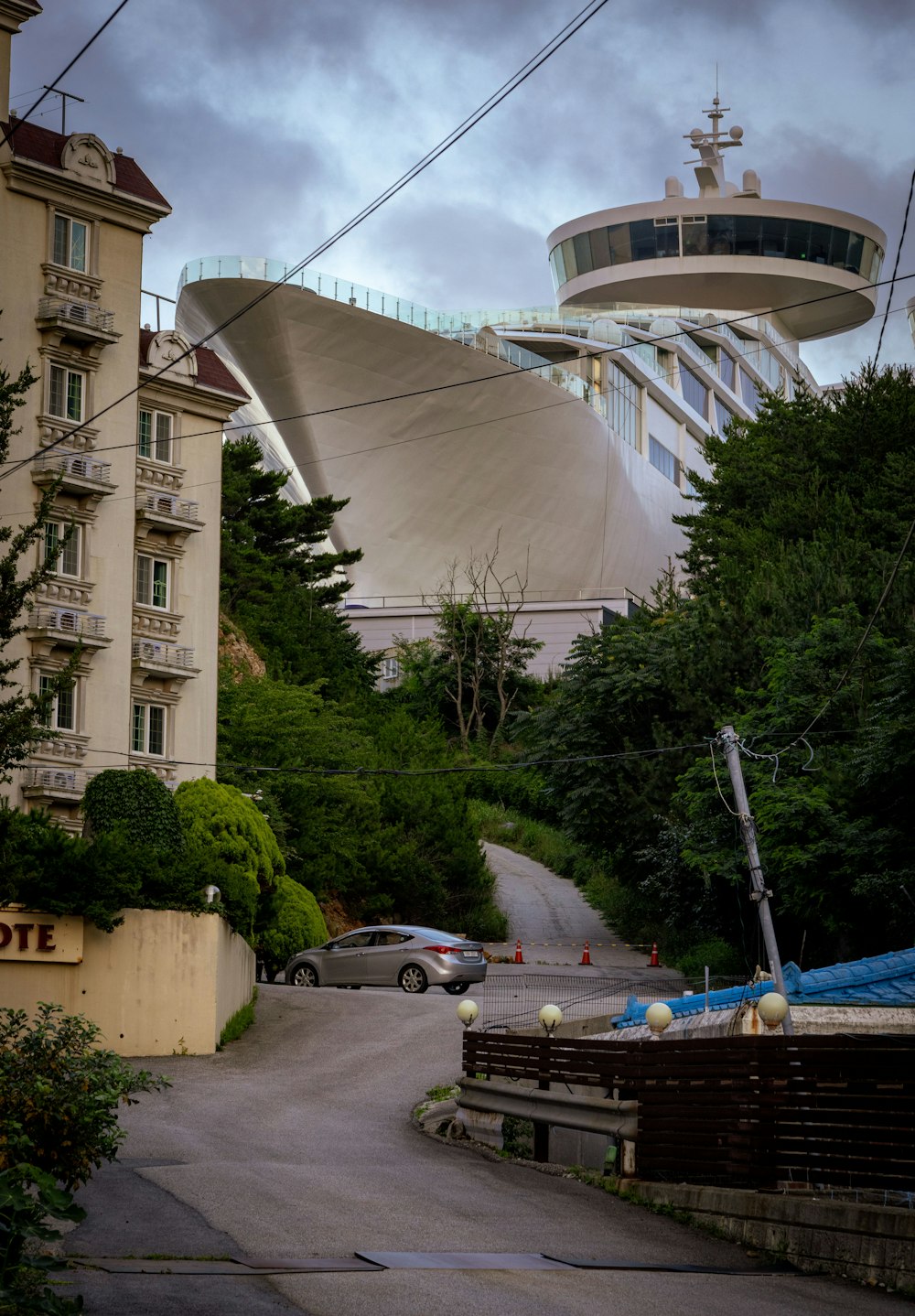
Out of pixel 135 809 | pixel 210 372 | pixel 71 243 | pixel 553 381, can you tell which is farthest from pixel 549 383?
pixel 135 809

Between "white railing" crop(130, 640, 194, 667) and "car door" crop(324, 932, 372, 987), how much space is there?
671 centimetres

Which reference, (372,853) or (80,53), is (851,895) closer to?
(372,853)

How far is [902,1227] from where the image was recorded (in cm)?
1005

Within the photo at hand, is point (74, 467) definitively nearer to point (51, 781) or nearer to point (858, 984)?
point (51, 781)

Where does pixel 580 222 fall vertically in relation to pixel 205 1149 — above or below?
above

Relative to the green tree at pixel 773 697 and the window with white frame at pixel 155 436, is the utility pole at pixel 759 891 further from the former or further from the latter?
the window with white frame at pixel 155 436

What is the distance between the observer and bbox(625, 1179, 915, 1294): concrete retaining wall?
10.0 metres

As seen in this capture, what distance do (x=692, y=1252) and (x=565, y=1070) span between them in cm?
392

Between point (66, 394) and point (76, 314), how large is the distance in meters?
1.46

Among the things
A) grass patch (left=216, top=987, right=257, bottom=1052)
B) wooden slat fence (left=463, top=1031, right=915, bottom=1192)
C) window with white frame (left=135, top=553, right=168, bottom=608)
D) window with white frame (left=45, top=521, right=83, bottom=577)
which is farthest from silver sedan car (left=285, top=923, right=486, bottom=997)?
wooden slat fence (left=463, top=1031, right=915, bottom=1192)

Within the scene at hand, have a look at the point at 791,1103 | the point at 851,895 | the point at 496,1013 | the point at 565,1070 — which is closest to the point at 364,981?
the point at 496,1013

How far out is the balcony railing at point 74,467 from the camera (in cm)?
2992

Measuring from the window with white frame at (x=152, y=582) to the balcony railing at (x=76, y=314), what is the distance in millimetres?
4491

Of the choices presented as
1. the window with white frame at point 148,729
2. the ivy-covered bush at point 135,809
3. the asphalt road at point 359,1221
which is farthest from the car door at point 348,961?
the asphalt road at point 359,1221
